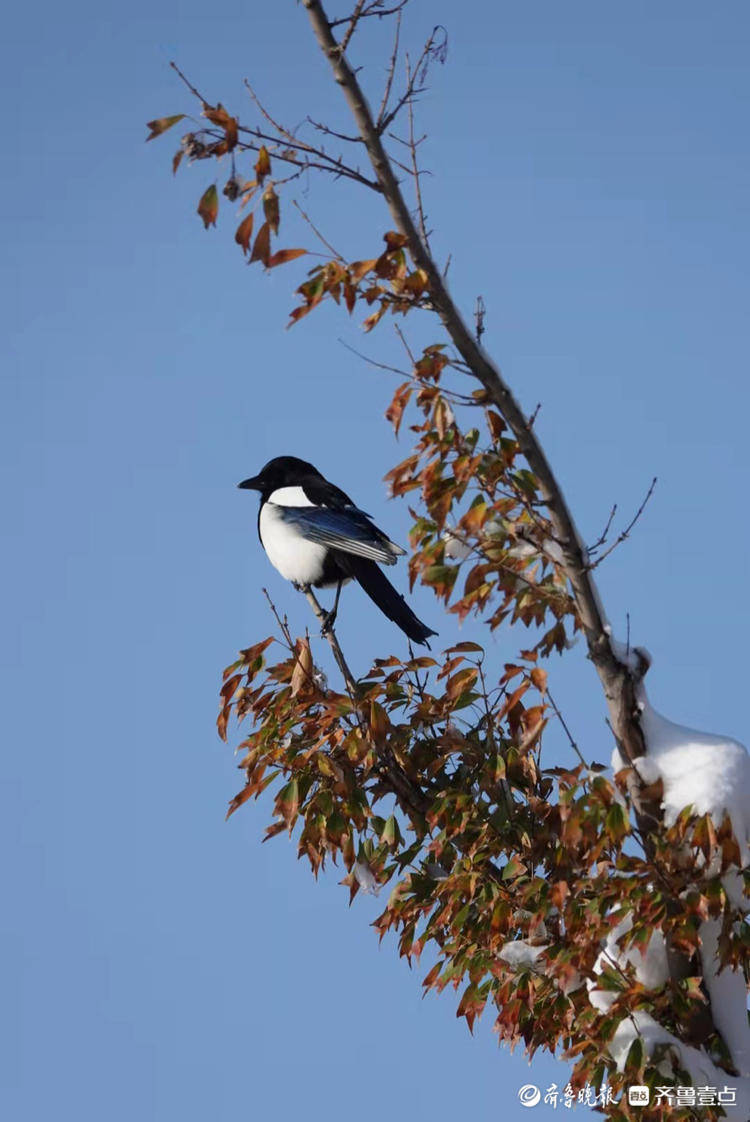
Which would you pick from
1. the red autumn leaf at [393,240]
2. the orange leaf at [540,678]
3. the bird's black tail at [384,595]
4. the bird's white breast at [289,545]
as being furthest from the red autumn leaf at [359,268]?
the bird's white breast at [289,545]

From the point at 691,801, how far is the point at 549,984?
115 cm

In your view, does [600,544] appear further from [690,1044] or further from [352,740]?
[690,1044]

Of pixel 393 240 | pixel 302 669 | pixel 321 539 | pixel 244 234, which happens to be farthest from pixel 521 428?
pixel 321 539

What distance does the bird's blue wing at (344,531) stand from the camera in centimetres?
789

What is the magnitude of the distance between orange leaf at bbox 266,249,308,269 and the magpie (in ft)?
10.6

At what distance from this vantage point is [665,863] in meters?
5.15

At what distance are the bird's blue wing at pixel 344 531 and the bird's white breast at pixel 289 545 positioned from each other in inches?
2.0

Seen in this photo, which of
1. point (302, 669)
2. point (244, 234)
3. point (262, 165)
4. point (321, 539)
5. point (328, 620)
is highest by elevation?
point (321, 539)

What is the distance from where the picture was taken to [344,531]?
27.2 feet

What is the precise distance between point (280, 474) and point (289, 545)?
0.86m

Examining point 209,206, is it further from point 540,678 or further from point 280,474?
point 280,474

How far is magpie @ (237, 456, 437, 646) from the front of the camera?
7863mm

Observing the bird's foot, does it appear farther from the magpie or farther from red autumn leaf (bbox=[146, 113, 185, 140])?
red autumn leaf (bbox=[146, 113, 185, 140])

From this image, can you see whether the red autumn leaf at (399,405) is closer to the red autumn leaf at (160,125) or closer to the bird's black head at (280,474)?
the red autumn leaf at (160,125)
